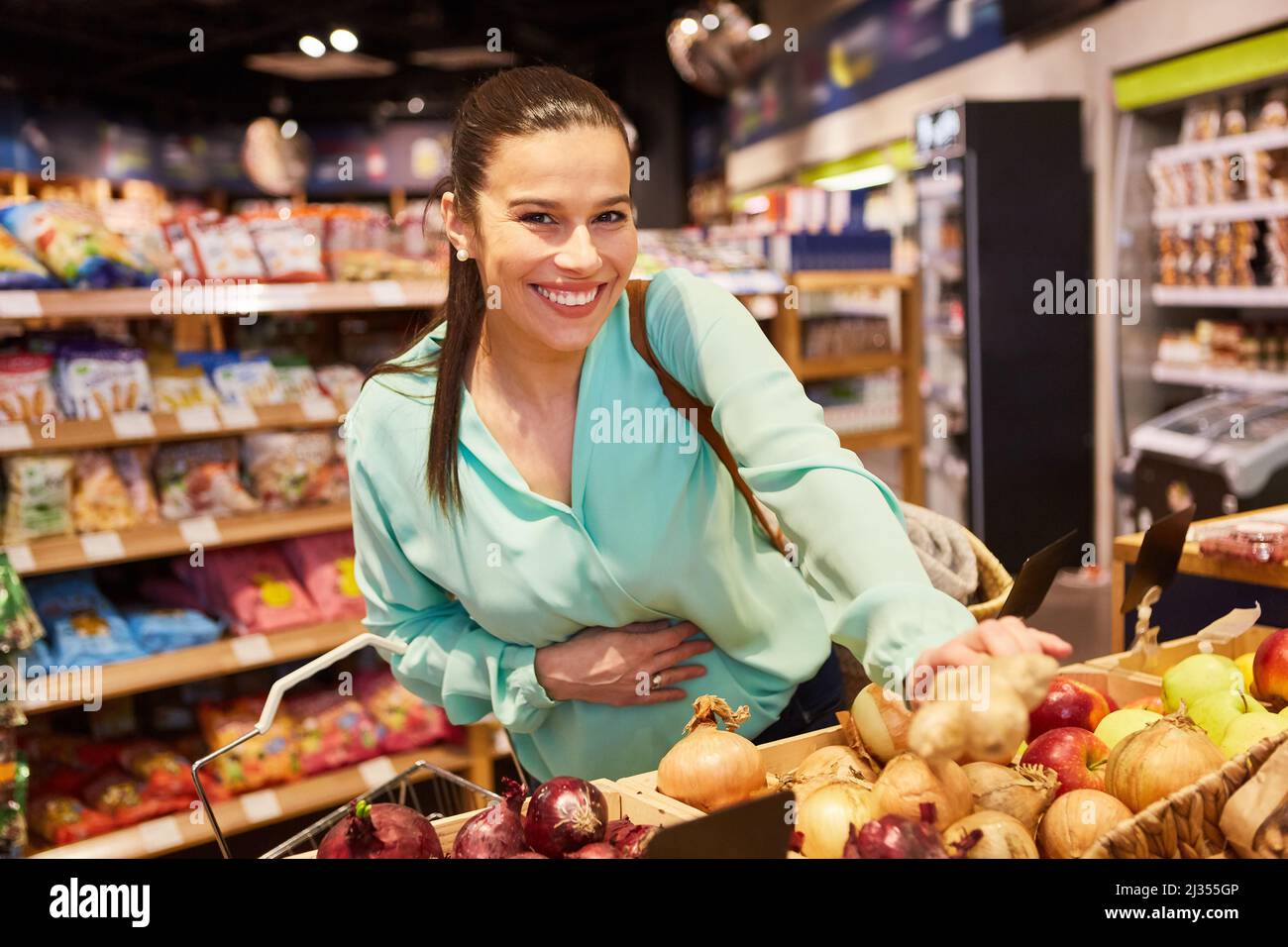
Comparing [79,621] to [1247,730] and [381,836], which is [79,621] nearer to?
[381,836]

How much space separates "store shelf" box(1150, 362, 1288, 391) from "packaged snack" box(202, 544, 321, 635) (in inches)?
170

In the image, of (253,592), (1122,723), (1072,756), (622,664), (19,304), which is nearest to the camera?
(1072,756)

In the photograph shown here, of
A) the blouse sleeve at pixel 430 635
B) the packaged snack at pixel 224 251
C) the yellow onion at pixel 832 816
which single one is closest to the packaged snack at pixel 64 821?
the packaged snack at pixel 224 251

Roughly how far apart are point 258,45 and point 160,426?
31.1 ft

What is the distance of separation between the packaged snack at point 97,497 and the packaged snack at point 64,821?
2.68 ft

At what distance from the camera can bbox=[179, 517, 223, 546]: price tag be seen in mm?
3484

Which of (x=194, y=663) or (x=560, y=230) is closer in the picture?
(x=560, y=230)

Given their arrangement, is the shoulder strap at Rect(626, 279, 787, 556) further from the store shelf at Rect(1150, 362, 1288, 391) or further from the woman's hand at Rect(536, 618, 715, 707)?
the store shelf at Rect(1150, 362, 1288, 391)

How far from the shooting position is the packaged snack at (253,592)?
3650 mm

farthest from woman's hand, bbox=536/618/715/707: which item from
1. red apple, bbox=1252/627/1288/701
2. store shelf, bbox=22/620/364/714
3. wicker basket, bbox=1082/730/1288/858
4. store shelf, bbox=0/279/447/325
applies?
store shelf, bbox=22/620/364/714

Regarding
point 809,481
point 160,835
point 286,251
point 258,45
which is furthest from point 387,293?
point 258,45

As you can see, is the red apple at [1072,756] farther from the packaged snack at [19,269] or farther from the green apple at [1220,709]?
the packaged snack at [19,269]

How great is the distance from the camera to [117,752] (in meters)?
3.61

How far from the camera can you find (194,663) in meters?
3.49
